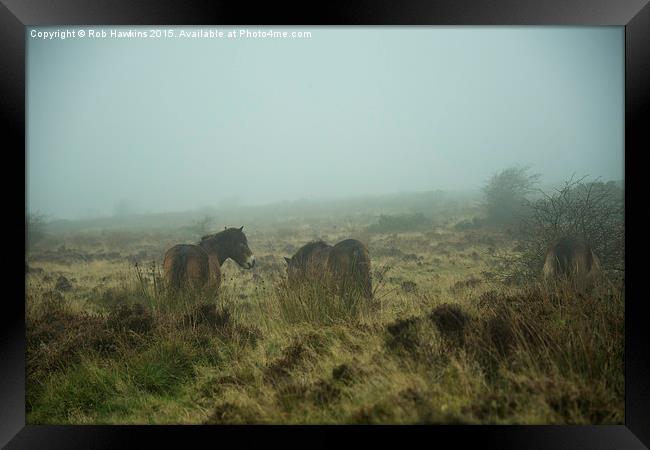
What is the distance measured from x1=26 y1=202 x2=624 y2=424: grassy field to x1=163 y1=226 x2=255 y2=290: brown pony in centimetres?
16

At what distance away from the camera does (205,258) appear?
5.59m

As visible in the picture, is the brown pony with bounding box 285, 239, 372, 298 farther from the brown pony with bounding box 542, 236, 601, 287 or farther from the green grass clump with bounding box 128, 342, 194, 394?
→ the brown pony with bounding box 542, 236, 601, 287

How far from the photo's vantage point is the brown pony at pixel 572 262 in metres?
4.52

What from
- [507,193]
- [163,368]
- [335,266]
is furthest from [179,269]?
[507,193]

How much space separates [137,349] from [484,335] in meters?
3.79

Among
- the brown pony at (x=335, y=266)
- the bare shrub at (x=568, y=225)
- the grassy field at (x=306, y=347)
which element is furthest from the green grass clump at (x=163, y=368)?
the bare shrub at (x=568, y=225)

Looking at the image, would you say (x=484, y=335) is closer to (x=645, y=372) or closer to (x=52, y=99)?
(x=645, y=372)

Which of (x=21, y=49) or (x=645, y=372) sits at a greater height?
(x=21, y=49)

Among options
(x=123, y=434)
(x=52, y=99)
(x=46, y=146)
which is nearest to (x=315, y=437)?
(x=123, y=434)

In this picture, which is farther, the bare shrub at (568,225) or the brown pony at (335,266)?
the brown pony at (335,266)

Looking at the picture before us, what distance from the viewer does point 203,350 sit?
457 cm

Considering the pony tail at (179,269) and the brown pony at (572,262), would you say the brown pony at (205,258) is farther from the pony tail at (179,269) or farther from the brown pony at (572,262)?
the brown pony at (572,262)

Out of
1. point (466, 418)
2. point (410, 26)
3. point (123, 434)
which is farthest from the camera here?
point (410, 26)

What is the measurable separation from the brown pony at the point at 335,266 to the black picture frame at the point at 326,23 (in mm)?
1705
